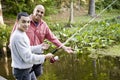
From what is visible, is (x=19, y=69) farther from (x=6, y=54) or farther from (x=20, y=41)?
(x=6, y=54)

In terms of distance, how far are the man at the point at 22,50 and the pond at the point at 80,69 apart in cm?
406

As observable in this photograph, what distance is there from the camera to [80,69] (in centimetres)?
860

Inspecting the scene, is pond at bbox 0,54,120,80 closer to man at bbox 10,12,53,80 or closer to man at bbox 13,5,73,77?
man at bbox 13,5,73,77

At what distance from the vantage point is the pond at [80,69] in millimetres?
7809

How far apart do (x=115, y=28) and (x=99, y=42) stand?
1997 mm

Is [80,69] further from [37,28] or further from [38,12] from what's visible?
[38,12]

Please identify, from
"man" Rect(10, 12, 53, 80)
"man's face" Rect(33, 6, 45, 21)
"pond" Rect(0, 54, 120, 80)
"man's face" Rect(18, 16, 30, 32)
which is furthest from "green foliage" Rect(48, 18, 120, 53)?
"man's face" Rect(18, 16, 30, 32)

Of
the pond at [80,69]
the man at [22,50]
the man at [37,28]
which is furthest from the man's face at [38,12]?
the pond at [80,69]

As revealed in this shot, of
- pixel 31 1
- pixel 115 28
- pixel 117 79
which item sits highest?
pixel 31 1

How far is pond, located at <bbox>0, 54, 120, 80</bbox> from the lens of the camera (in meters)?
7.81

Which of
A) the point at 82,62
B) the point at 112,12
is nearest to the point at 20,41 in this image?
the point at 82,62

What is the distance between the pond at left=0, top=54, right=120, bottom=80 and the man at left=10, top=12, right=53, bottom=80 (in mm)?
4057

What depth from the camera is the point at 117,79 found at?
24.8 ft

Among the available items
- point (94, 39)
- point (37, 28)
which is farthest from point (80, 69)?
point (37, 28)
